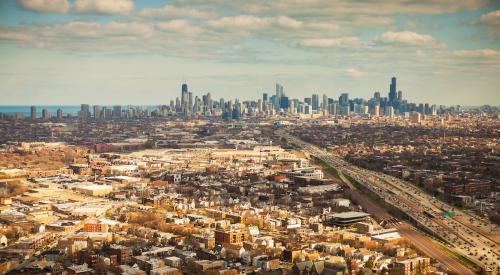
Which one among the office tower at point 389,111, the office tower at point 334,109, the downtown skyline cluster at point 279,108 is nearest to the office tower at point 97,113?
the downtown skyline cluster at point 279,108

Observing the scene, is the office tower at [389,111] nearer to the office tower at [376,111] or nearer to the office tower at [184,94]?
the office tower at [376,111]

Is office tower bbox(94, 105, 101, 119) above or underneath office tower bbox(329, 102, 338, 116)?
underneath

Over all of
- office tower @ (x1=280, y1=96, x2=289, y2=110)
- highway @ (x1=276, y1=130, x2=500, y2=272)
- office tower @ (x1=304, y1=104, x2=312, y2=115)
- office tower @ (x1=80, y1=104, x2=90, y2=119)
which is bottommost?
highway @ (x1=276, y1=130, x2=500, y2=272)

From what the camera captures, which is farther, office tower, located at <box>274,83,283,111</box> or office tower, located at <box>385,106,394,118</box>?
office tower, located at <box>274,83,283,111</box>

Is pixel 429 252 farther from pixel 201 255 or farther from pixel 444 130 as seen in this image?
pixel 444 130

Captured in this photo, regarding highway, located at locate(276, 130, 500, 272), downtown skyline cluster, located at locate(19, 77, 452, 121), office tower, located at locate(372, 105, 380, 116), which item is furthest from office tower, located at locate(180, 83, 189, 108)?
highway, located at locate(276, 130, 500, 272)

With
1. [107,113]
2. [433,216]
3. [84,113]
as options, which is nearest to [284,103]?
[107,113]

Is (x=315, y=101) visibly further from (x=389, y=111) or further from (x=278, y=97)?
(x=389, y=111)

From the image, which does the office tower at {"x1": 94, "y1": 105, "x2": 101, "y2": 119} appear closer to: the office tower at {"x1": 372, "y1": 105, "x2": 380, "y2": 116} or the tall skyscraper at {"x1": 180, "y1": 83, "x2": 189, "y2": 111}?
the tall skyscraper at {"x1": 180, "y1": 83, "x2": 189, "y2": 111}
